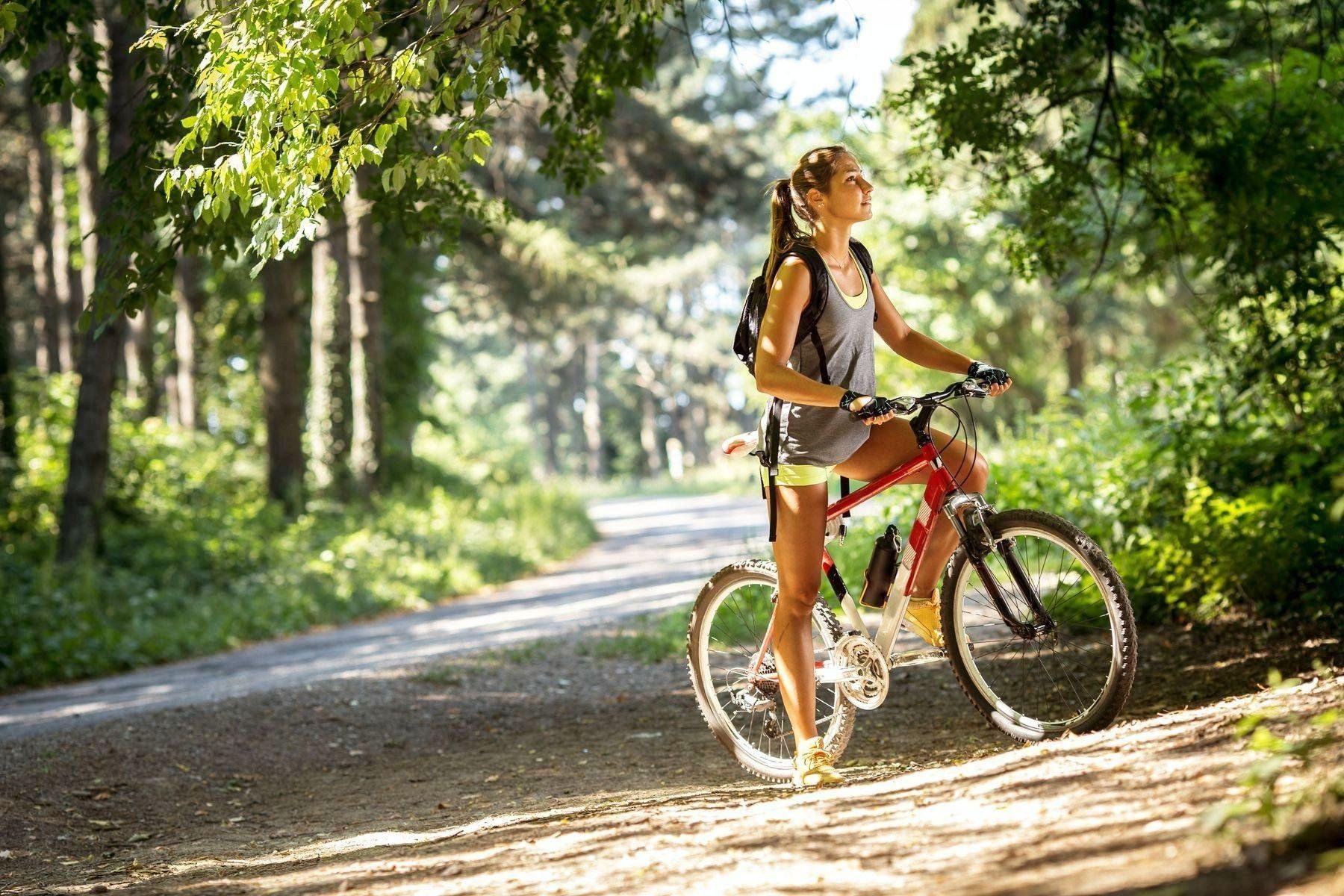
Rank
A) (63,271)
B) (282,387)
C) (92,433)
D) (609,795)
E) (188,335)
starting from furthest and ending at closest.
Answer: (188,335), (63,271), (282,387), (92,433), (609,795)

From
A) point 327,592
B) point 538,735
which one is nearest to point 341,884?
point 538,735

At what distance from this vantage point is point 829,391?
4.41 m

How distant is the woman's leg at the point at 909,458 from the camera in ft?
15.5

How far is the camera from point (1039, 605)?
464 centimetres

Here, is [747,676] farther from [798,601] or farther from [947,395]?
[947,395]

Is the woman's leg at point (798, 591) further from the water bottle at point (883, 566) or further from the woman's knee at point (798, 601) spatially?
the water bottle at point (883, 566)

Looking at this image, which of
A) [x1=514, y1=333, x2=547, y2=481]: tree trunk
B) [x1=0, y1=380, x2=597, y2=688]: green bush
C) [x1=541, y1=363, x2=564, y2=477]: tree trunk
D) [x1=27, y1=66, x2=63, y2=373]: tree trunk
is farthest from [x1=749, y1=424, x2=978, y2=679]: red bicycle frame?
[x1=541, y1=363, x2=564, y2=477]: tree trunk

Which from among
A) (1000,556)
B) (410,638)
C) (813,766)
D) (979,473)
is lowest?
(410,638)

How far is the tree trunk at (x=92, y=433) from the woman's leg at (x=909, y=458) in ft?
39.1

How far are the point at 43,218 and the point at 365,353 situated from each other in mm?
8461

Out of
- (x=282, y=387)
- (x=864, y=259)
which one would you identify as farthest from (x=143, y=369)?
(x=864, y=259)

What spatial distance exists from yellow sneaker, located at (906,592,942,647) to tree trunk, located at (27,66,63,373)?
55.9 ft

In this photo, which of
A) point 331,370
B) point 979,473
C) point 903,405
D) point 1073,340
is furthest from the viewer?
point 1073,340

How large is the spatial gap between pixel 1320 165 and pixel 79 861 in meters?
6.93
